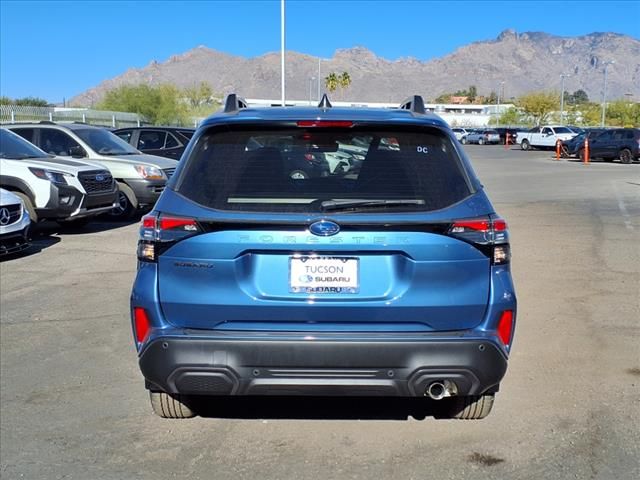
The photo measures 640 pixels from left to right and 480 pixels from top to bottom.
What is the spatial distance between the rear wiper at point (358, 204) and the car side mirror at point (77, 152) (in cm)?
1098

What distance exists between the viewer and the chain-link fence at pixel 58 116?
93.5 ft

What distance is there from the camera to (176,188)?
361cm

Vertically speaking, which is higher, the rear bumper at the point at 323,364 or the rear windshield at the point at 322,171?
the rear windshield at the point at 322,171

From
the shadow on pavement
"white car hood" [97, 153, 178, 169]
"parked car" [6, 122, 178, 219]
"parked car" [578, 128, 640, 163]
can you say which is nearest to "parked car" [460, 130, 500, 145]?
"parked car" [578, 128, 640, 163]

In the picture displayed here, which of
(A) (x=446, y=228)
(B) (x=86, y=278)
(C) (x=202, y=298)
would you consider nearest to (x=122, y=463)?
(C) (x=202, y=298)

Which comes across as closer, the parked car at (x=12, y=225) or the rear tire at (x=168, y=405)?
the rear tire at (x=168, y=405)

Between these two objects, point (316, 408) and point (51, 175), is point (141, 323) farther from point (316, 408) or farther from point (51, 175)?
point (51, 175)

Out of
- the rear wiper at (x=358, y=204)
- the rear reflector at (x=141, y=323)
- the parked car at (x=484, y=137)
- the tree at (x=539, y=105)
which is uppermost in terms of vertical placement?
the tree at (x=539, y=105)

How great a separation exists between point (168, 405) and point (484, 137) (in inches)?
→ 2425

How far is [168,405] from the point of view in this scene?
13.6 ft

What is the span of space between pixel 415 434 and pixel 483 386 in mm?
843

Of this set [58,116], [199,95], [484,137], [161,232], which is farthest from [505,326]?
[199,95]

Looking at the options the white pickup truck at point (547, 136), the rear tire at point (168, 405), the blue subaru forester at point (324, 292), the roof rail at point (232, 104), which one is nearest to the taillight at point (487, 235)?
the blue subaru forester at point (324, 292)

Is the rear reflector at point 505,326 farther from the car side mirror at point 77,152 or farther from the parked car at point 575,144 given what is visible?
the parked car at point 575,144
